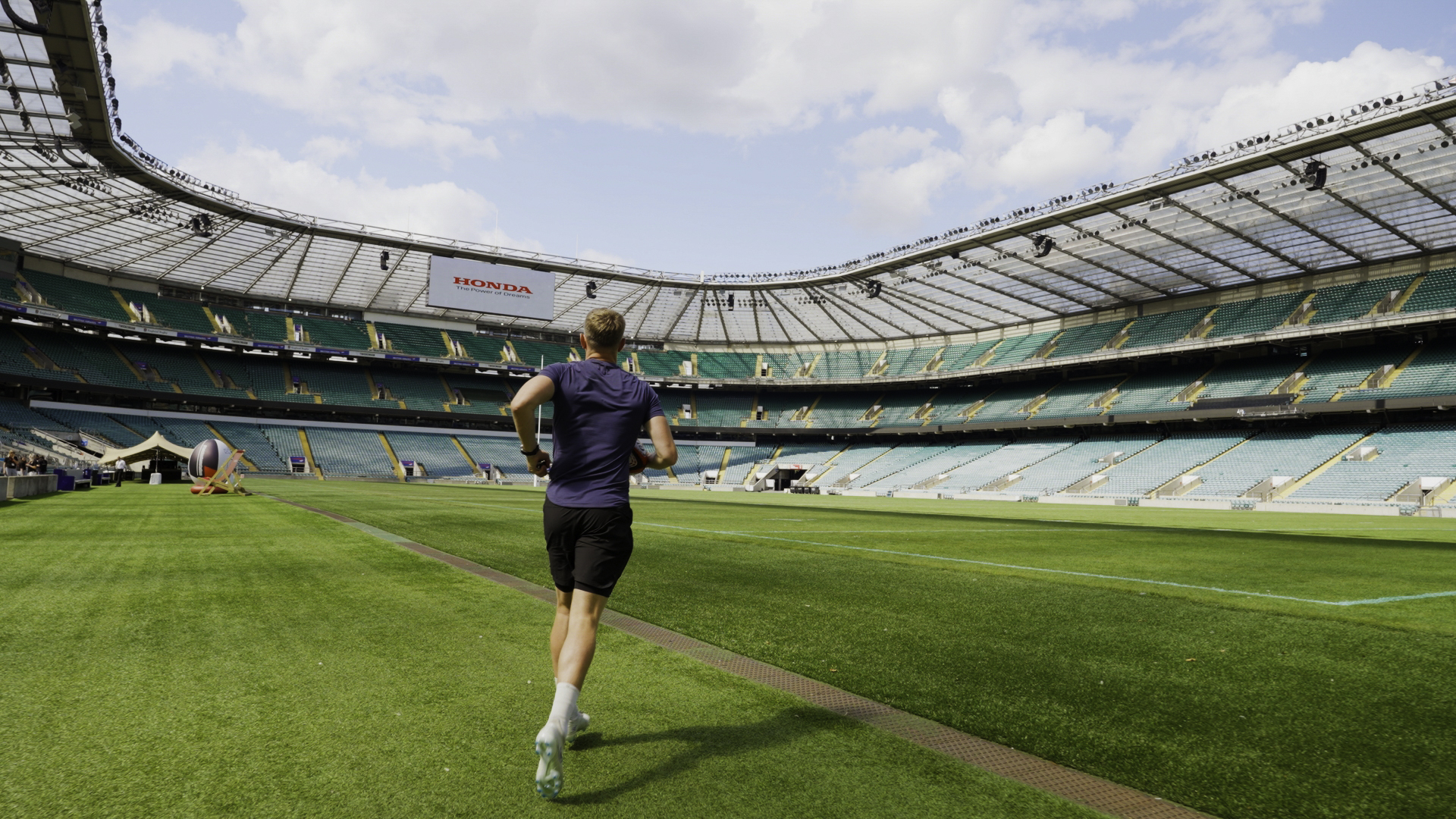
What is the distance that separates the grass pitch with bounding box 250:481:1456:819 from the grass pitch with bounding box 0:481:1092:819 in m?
0.76

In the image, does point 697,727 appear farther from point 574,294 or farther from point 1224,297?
point 574,294

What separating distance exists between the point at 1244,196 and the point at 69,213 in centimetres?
6020

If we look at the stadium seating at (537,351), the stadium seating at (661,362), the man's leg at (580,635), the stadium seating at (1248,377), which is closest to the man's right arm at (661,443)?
the man's leg at (580,635)

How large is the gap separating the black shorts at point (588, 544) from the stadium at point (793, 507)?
76 cm

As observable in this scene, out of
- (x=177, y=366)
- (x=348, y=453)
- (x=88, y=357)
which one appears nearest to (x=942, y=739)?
(x=348, y=453)

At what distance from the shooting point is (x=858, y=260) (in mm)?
52656

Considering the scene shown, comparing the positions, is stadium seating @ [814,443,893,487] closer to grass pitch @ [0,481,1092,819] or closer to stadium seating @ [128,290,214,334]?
stadium seating @ [128,290,214,334]

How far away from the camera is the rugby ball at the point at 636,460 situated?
351 cm

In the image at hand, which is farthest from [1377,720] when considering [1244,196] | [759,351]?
[759,351]

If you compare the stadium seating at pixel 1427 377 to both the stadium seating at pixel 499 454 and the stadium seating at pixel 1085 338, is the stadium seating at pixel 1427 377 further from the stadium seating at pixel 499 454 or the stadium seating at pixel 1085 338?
the stadium seating at pixel 499 454

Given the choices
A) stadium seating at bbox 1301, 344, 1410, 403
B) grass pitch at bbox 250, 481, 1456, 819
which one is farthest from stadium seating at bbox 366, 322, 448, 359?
stadium seating at bbox 1301, 344, 1410, 403

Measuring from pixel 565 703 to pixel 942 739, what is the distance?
1.70 meters

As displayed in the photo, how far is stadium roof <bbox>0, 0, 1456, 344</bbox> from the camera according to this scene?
28.0 m

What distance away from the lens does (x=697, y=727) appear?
3.55 metres
